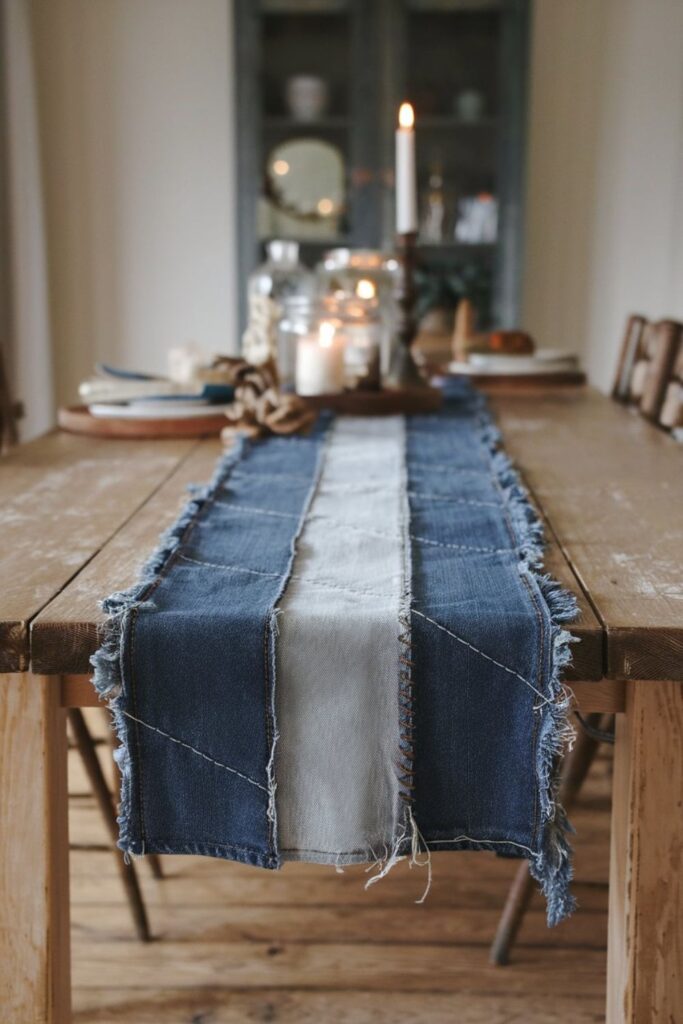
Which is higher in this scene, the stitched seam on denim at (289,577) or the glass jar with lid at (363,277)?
the glass jar with lid at (363,277)

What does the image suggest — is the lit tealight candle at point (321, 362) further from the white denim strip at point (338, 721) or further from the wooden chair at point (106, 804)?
the white denim strip at point (338, 721)

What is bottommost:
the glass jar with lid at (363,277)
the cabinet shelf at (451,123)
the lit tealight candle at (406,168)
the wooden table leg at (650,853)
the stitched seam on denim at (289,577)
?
the wooden table leg at (650,853)

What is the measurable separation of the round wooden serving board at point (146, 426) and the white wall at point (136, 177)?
2942 millimetres

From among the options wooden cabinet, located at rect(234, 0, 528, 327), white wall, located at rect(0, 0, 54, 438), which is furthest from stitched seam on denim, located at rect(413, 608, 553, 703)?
white wall, located at rect(0, 0, 54, 438)

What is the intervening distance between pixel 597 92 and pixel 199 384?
3.23 meters

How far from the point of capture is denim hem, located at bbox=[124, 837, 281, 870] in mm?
862

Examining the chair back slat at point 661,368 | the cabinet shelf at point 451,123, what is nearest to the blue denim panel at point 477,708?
the chair back slat at point 661,368

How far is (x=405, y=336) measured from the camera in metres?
1.99

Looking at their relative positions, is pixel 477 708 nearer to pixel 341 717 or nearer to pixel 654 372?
pixel 341 717

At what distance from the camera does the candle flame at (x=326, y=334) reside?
1891 mm

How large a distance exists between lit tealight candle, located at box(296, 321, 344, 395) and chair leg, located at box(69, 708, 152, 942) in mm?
689

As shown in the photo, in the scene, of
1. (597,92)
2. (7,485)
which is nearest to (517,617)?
(7,485)

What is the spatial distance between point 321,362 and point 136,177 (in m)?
2.97

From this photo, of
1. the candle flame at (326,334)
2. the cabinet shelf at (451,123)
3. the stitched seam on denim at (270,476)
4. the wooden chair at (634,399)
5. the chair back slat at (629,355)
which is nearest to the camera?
the stitched seam on denim at (270,476)
